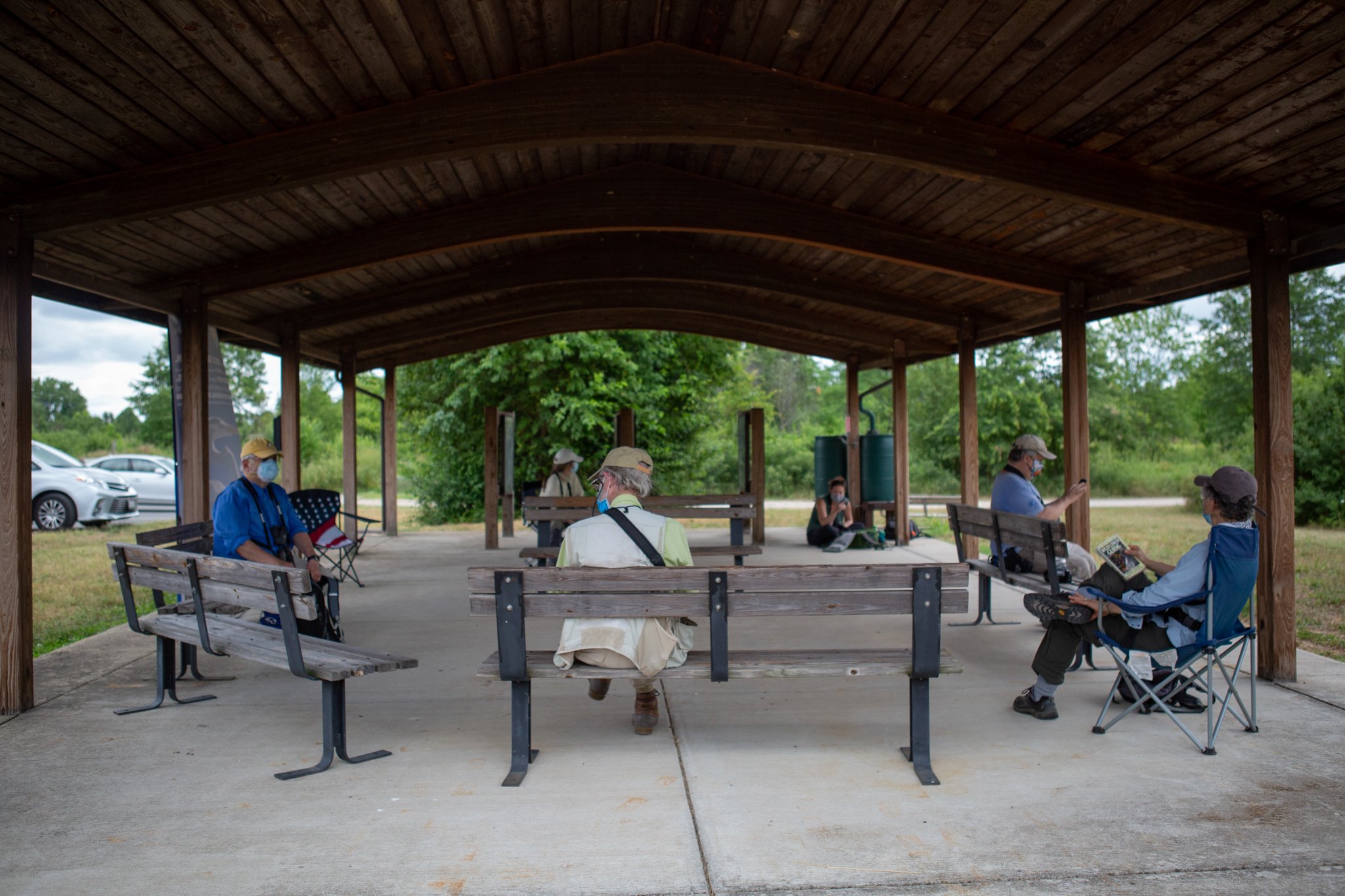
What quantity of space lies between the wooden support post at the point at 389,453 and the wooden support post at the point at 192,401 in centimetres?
788

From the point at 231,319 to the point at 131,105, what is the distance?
576cm

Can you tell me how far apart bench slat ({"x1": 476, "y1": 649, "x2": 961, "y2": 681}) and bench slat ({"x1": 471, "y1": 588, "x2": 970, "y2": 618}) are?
0.81 feet

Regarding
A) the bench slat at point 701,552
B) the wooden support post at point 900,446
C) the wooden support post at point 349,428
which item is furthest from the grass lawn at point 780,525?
the bench slat at point 701,552

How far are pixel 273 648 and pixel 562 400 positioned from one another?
53.3ft

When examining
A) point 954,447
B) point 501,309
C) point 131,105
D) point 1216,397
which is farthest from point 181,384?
point 954,447

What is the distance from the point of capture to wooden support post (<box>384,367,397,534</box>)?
1634cm

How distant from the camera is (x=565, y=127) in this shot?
563 cm

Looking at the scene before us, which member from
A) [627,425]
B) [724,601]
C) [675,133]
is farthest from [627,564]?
[627,425]

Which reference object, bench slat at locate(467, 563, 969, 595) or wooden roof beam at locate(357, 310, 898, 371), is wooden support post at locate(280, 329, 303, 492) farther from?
bench slat at locate(467, 563, 969, 595)

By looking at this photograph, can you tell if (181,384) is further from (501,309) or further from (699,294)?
(699,294)

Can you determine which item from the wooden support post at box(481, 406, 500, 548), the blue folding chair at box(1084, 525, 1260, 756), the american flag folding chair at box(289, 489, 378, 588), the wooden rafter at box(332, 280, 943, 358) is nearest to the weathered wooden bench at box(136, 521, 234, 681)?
the american flag folding chair at box(289, 489, 378, 588)

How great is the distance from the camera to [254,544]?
588 cm

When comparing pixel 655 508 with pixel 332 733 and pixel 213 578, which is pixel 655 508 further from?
pixel 332 733

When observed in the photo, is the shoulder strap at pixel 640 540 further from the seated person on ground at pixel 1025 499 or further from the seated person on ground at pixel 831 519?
the seated person on ground at pixel 831 519
